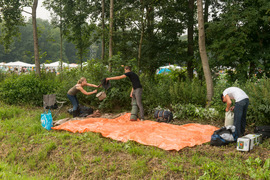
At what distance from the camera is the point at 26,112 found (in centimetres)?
881

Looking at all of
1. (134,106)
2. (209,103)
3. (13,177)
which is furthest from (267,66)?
(13,177)

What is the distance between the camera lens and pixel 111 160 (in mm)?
4680

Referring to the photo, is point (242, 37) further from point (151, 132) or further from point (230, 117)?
point (151, 132)

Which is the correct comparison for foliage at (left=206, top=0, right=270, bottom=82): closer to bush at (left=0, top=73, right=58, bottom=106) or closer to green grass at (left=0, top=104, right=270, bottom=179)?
green grass at (left=0, top=104, right=270, bottom=179)

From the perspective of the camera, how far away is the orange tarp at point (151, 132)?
5.25m

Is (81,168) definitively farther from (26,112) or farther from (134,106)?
(26,112)

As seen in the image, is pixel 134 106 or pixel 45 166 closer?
pixel 45 166

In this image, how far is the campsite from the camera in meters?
4.57

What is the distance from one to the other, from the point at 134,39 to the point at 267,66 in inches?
301

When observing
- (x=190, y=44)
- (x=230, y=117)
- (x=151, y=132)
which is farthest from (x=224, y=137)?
(x=190, y=44)

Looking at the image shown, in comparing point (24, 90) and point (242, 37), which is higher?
point (242, 37)

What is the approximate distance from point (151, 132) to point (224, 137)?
184 centimetres

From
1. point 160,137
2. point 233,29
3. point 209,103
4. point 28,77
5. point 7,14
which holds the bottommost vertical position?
point 160,137

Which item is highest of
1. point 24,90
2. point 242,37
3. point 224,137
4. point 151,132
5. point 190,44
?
Result: point 190,44
